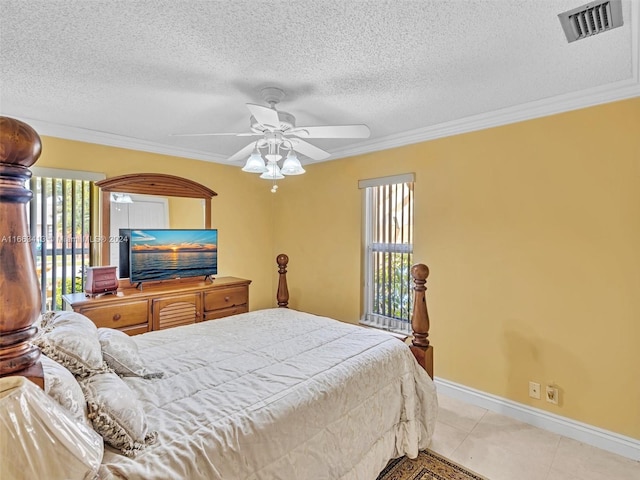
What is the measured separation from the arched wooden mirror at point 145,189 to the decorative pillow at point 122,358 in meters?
1.96

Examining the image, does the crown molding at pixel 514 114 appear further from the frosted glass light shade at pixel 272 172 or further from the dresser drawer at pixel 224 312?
the dresser drawer at pixel 224 312

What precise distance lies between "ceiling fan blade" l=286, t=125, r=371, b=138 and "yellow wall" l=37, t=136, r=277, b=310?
216 centimetres

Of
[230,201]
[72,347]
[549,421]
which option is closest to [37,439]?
[72,347]

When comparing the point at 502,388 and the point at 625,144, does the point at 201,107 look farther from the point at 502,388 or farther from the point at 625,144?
the point at 502,388

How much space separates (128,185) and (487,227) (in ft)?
11.6

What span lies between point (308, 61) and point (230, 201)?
2.67 m

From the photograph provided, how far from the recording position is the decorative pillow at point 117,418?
3.45 ft

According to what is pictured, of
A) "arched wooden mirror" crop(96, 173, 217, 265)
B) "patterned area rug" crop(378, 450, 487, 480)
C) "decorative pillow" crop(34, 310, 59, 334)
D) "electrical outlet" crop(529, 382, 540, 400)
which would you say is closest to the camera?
"decorative pillow" crop(34, 310, 59, 334)

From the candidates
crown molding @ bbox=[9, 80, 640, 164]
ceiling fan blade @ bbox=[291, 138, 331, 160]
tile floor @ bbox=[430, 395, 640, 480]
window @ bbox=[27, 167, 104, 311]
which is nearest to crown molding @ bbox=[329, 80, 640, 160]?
crown molding @ bbox=[9, 80, 640, 164]

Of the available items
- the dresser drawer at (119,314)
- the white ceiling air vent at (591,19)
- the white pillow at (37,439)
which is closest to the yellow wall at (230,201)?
the dresser drawer at (119,314)

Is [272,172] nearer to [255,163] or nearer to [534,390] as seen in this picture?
[255,163]

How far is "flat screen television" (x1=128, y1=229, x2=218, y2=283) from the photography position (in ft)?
10.6

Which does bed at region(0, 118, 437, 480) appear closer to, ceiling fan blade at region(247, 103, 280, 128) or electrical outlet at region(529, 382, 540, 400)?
electrical outlet at region(529, 382, 540, 400)

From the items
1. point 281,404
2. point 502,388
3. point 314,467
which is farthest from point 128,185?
point 502,388
